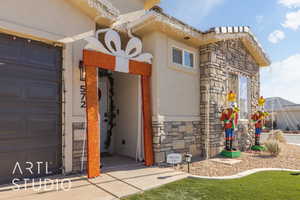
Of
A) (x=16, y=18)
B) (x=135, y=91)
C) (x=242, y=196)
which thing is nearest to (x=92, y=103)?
(x=135, y=91)

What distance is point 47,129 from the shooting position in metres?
4.13

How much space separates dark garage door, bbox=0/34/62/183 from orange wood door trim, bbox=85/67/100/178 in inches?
27.2

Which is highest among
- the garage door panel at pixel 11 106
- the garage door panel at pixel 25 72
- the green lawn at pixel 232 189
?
the garage door panel at pixel 25 72

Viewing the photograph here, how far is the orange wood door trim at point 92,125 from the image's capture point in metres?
4.13

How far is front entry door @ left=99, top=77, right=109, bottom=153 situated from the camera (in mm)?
6316

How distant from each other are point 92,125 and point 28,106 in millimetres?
1319

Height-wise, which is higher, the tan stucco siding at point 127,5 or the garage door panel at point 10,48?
the tan stucco siding at point 127,5

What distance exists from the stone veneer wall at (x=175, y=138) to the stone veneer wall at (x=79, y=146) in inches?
74.8

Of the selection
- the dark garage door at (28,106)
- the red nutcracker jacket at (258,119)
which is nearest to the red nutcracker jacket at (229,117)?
the red nutcracker jacket at (258,119)

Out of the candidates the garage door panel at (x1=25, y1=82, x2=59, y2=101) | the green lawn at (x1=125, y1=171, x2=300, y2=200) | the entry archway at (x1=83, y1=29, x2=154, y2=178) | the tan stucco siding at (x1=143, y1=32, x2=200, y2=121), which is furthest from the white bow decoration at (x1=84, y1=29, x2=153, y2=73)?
the green lawn at (x1=125, y1=171, x2=300, y2=200)

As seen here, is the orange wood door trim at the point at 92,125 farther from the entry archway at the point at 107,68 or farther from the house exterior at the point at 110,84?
the house exterior at the point at 110,84

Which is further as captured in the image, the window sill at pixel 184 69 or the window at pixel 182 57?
the window at pixel 182 57

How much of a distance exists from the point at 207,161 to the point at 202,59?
11.4ft

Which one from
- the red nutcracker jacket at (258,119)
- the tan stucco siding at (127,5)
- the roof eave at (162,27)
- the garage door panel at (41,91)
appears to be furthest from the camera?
the red nutcracker jacket at (258,119)
